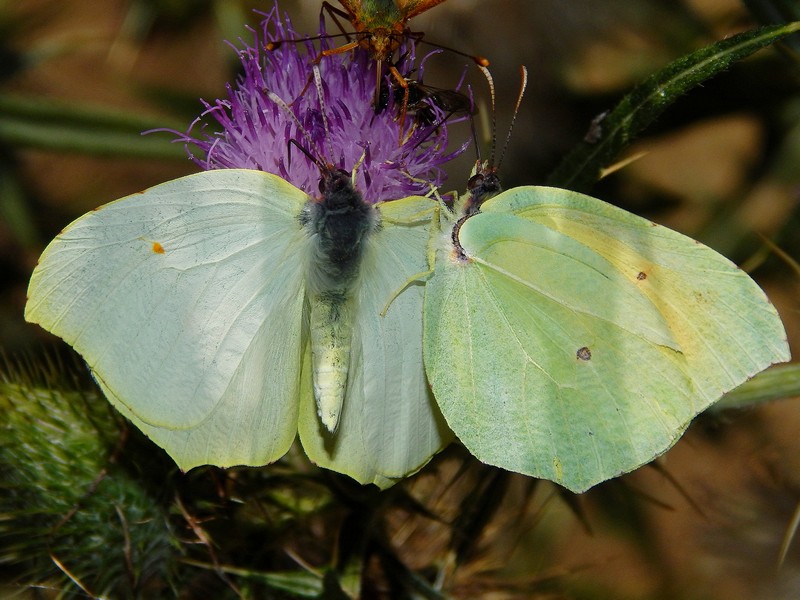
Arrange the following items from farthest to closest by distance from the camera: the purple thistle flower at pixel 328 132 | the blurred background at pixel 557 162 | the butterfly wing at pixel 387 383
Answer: the blurred background at pixel 557 162, the purple thistle flower at pixel 328 132, the butterfly wing at pixel 387 383

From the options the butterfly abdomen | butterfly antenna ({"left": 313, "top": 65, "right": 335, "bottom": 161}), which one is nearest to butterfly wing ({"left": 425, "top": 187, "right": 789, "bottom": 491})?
the butterfly abdomen

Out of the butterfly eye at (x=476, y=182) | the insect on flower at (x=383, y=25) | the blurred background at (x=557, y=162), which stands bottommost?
the blurred background at (x=557, y=162)

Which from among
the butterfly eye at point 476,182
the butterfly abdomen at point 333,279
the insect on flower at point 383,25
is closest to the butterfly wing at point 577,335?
the butterfly eye at point 476,182

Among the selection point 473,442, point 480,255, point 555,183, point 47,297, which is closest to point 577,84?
point 555,183

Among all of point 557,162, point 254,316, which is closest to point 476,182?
point 254,316

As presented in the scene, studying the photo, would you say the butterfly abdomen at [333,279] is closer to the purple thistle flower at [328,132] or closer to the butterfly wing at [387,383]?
the butterfly wing at [387,383]

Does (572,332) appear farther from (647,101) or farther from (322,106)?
(322,106)
